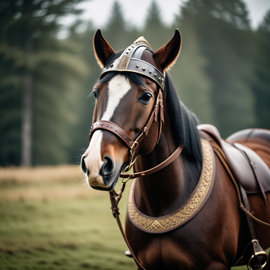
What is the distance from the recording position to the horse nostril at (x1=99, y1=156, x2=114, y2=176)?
4.72 ft

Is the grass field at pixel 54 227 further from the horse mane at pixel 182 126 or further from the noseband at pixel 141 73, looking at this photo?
the horse mane at pixel 182 126

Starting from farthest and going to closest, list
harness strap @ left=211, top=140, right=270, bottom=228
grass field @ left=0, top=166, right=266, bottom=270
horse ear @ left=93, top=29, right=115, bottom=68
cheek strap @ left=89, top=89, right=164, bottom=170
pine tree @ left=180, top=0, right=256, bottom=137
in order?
pine tree @ left=180, top=0, right=256, bottom=137
grass field @ left=0, top=166, right=266, bottom=270
harness strap @ left=211, top=140, right=270, bottom=228
horse ear @ left=93, top=29, right=115, bottom=68
cheek strap @ left=89, top=89, right=164, bottom=170

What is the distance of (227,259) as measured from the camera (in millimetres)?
2008

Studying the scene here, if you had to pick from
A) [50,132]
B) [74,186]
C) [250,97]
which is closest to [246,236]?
[74,186]

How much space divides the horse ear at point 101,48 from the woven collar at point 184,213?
114 cm

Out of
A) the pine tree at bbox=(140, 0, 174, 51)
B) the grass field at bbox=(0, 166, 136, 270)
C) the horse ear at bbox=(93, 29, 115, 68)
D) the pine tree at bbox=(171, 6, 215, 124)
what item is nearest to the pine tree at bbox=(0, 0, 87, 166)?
the grass field at bbox=(0, 166, 136, 270)

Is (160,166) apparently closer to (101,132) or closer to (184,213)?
(184,213)

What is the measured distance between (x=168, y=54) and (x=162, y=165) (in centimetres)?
81

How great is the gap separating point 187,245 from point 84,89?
27.0 m

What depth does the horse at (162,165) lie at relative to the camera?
64.6 inches

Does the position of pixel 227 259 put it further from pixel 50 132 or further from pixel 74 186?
pixel 50 132

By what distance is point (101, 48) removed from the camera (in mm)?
1988

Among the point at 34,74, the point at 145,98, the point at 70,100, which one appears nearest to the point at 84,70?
the point at 34,74

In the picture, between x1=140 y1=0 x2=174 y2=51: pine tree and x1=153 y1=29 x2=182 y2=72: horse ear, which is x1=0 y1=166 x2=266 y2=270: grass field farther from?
x1=140 y1=0 x2=174 y2=51: pine tree
